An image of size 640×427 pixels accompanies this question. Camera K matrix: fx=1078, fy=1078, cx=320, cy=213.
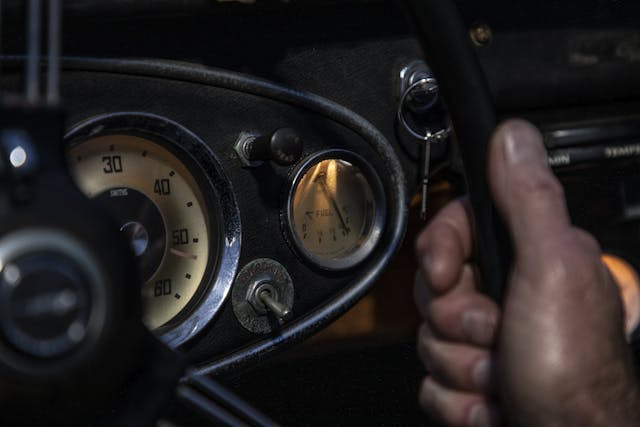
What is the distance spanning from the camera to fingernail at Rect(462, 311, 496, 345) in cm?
98

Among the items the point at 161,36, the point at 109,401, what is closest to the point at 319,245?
the point at 161,36

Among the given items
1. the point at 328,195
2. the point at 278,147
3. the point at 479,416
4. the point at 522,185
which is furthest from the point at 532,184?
the point at 328,195

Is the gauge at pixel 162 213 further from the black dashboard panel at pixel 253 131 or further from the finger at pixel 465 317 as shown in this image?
the finger at pixel 465 317

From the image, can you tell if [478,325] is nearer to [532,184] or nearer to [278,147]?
[532,184]

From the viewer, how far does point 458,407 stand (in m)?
1.02

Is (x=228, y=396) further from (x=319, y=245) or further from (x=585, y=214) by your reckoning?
(x=585, y=214)

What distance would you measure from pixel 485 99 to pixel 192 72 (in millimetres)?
485

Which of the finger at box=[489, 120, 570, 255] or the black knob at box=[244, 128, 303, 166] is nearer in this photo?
the finger at box=[489, 120, 570, 255]

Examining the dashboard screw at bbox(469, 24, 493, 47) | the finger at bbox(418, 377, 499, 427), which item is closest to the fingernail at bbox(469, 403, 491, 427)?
the finger at bbox(418, 377, 499, 427)

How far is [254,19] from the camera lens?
4.44ft

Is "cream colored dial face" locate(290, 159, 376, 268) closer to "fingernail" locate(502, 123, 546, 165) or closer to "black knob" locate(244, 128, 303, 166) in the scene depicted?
"black knob" locate(244, 128, 303, 166)

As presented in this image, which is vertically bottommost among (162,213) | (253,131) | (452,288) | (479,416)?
(479,416)

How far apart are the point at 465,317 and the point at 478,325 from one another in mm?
14

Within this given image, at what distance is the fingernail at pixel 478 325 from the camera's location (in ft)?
3.21
